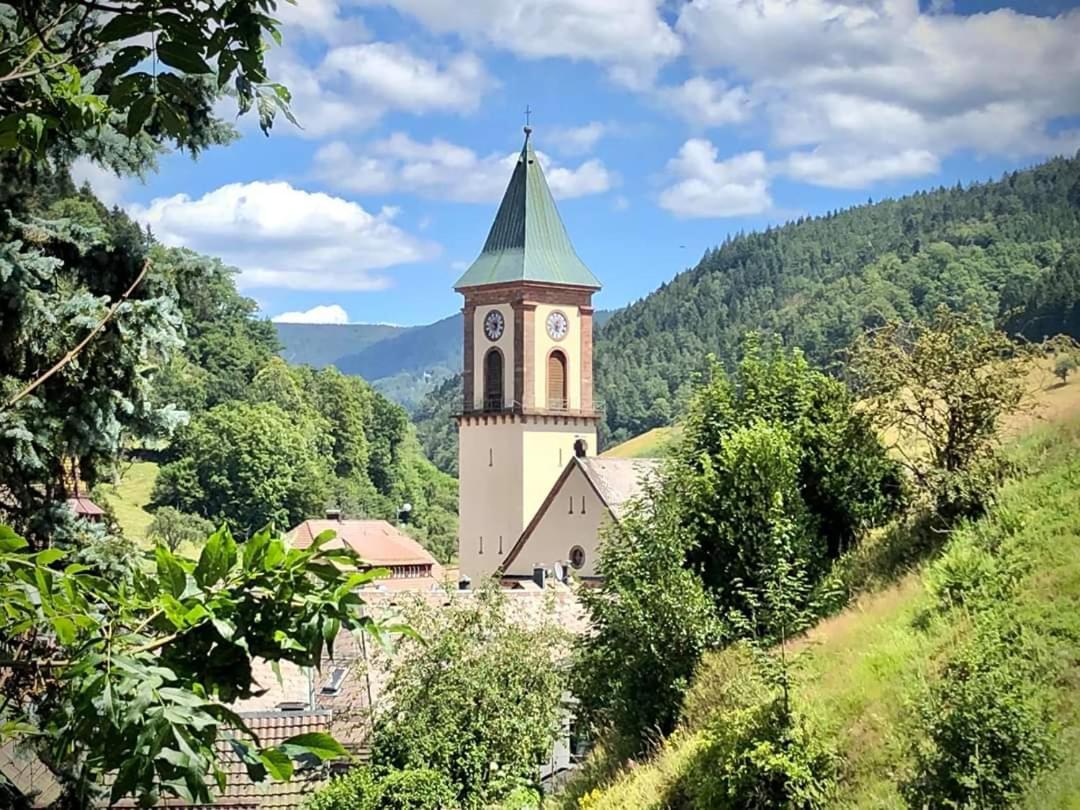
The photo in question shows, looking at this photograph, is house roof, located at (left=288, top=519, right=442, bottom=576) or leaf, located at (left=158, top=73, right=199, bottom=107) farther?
house roof, located at (left=288, top=519, right=442, bottom=576)

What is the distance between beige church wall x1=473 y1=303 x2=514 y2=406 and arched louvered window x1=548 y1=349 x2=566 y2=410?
1.43 m

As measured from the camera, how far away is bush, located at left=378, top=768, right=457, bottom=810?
1846 cm

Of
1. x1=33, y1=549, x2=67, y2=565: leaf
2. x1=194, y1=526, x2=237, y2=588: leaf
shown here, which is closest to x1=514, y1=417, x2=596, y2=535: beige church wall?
x1=194, y1=526, x2=237, y2=588: leaf

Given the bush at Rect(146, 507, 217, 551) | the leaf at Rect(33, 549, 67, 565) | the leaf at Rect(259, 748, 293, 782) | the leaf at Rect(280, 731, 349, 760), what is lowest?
the bush at Rect(146, 507, 217, 551)

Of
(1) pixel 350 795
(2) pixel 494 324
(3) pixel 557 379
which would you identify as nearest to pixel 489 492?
(3) pixel 557 379

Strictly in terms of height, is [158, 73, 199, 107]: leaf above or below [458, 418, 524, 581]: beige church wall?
above

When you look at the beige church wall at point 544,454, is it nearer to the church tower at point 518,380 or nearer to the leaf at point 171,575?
the church tower at point 518,380

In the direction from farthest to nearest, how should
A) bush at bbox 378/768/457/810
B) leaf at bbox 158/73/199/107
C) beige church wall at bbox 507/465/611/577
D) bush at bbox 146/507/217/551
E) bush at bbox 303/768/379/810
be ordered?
bush at bbox 146/507/217/551 < beige church wall at bbox 507/465/611/577 < bush at bbox 378/768/457/810 < bush at bbox 303/768/379/810 < leaf at bbox 158/73/199/107

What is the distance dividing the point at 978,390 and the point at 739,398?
4.27m

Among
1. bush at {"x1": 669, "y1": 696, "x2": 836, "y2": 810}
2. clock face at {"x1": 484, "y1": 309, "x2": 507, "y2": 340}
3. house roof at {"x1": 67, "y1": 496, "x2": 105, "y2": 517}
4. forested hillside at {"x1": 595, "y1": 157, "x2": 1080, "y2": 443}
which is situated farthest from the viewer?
forested hillside at {"x1": 595, "y1": 157, "x2": 1080, "y2": 443}

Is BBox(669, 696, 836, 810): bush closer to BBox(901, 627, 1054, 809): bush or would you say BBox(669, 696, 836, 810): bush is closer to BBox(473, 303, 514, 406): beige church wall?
BBox(901, 627, 1054, 809): bush

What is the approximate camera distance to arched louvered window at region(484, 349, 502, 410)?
4978 cm

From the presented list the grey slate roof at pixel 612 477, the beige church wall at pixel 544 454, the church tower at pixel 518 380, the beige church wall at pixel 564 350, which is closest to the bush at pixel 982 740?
the grey slate roof at pixel 612 477

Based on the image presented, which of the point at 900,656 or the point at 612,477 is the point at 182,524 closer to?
the point at 612,477
